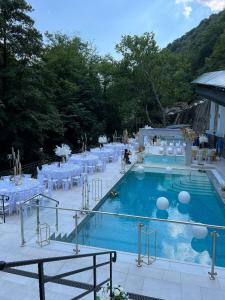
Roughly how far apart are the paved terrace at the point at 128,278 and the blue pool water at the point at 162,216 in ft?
2.70

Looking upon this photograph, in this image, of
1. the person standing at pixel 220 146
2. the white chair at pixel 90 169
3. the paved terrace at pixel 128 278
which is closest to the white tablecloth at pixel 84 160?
Answer: the white chair at pixel 90 169

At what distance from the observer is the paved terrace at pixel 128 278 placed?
536cm

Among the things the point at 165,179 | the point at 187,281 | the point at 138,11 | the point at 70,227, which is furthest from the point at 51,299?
the point at 138,11

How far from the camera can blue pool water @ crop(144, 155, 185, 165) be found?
20.5m

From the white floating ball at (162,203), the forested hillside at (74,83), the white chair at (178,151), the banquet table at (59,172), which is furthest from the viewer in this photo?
the white chair at (178,151)

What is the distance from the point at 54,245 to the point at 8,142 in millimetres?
12486

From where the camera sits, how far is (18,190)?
392 inches

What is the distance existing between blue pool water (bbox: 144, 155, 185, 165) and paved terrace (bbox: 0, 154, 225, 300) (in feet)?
46.2

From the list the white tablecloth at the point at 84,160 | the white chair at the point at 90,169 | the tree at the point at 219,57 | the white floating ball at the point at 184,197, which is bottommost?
the white floating ball at the point at 184,197

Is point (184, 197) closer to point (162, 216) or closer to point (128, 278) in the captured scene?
point (162, 216)

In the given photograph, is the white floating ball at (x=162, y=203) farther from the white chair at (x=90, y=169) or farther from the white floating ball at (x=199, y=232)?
the white chair at (x=90, y=169)

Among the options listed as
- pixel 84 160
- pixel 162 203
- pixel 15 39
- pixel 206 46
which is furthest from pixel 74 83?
pixel 206 46

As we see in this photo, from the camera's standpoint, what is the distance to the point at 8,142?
1820 cm

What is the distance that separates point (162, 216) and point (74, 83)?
67.3 ft
